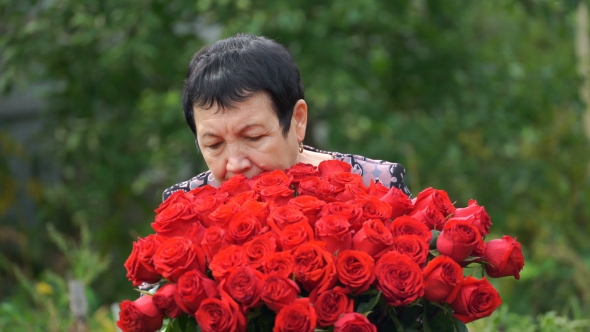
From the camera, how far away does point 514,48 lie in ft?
27.7

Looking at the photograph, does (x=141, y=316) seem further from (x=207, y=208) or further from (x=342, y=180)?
(x=342, y=180)

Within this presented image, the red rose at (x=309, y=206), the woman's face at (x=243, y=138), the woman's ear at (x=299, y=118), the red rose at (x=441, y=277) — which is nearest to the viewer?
the red rose at (x=441, y=277)

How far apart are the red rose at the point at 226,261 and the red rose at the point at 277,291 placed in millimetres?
81

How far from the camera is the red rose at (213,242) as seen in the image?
1.77 metres

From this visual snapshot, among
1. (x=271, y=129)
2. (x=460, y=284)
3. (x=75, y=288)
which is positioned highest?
(x=271, y=129)

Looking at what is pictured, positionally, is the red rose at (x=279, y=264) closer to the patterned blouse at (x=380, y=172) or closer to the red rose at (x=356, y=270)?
the red rose at (x=356, y=270)

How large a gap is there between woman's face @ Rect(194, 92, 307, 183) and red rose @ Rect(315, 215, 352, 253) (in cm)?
40

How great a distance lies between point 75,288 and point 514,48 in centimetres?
585

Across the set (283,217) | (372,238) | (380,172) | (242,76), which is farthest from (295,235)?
(380,172)

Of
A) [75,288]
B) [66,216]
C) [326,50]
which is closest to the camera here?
[75,288]

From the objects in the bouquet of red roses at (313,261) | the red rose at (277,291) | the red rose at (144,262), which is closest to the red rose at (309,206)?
the bouquet of red roses at (313,261)

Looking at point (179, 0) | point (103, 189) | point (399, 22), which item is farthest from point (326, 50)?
point (103, 189)

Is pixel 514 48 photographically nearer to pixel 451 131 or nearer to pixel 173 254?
pixel 451 131

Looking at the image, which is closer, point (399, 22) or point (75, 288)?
point (75, 288)
